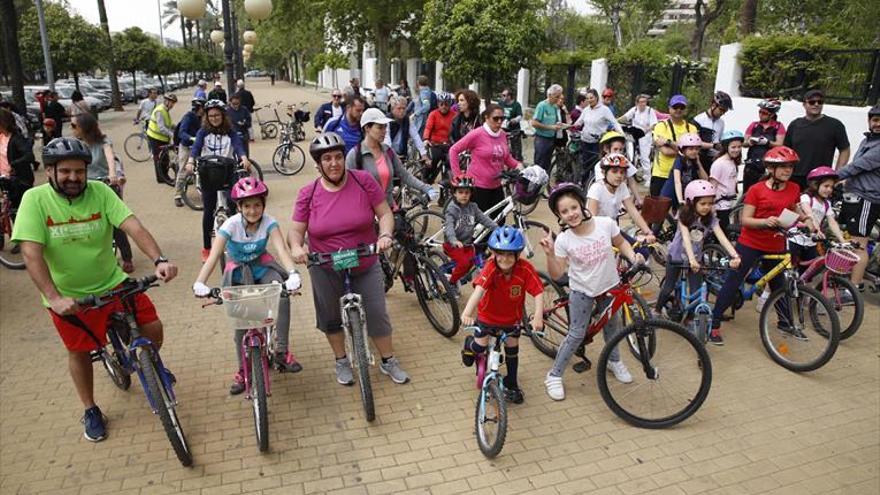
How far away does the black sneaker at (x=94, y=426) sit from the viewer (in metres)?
4.03

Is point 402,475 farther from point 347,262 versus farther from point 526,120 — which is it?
point 526,120

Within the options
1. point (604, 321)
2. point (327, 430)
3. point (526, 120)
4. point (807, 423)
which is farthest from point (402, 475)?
point (526, 120)

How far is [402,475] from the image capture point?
12.2ft

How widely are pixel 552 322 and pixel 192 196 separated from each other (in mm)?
8394

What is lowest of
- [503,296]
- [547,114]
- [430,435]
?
[430,435]

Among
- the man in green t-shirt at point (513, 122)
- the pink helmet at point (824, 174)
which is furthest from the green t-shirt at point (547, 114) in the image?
the pink helmet at point (824, 174)

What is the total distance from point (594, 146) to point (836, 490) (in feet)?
23.6

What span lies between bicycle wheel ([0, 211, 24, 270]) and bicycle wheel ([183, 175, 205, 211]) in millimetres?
2548

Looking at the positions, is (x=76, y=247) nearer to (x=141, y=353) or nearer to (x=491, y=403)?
(x=141, y=353)

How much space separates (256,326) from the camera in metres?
3.71

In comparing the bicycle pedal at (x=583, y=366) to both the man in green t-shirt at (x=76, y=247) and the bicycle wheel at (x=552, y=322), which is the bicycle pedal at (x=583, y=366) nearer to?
the bicycle wheel at (x=552, y=322)

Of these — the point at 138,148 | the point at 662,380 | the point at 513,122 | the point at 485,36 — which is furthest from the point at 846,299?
the point at 138,148

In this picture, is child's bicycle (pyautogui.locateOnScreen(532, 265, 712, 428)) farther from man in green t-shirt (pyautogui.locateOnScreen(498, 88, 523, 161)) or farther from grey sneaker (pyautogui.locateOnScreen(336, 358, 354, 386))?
man in green t-shirt (pyautogui.locateOnScreen(498, 88, 523, 161))

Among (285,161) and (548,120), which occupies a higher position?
(548,120)
